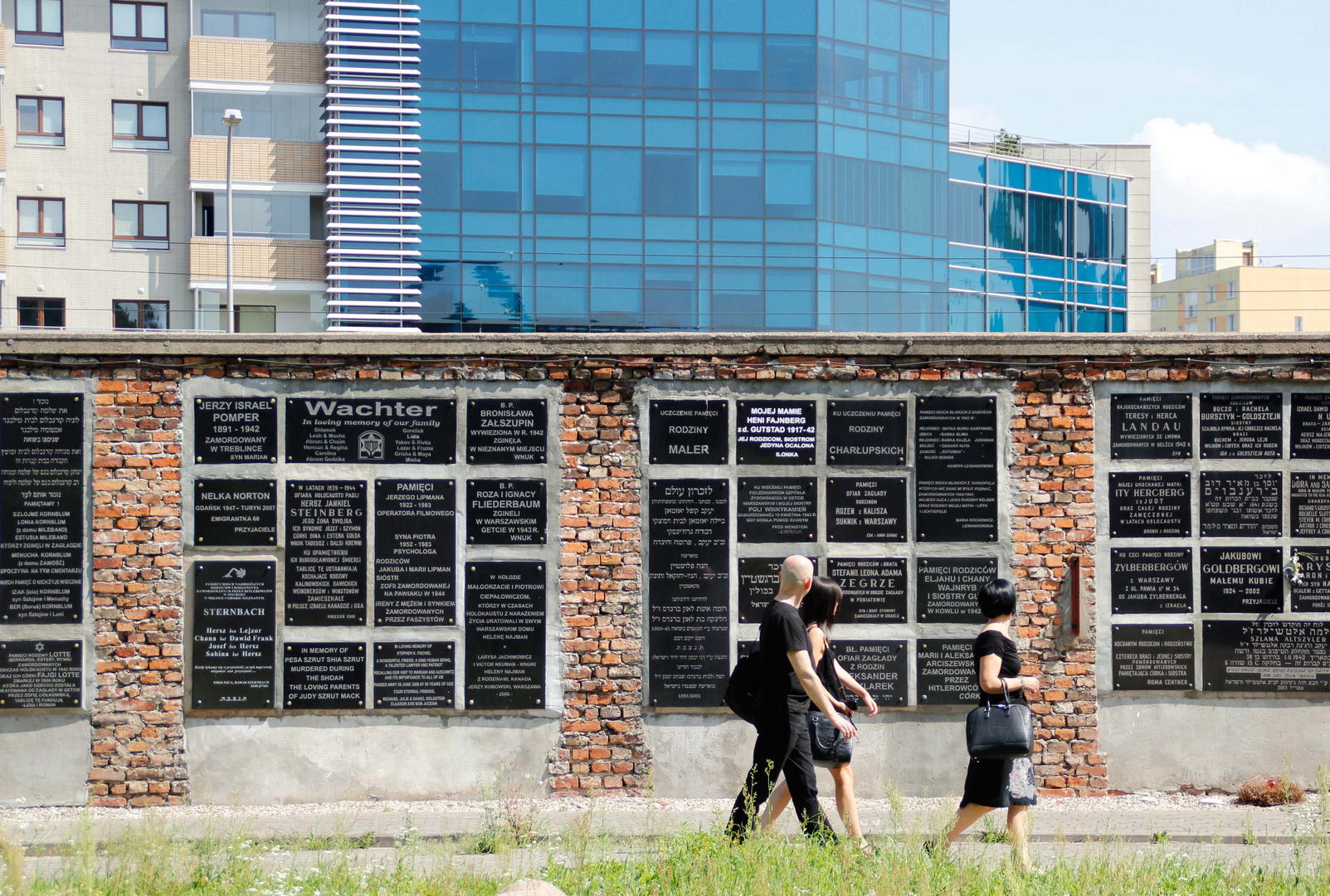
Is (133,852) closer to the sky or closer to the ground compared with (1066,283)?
closer to the ground

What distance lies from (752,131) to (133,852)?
38.0 m

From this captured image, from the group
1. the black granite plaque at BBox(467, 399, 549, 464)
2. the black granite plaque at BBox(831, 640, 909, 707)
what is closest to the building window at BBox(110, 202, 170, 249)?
the black granite plaque at BBox(467, 399, 549, 464)

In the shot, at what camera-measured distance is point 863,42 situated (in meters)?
43.2

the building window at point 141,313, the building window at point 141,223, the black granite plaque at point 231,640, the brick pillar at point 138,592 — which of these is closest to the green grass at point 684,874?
the brick pillar at point 138,592

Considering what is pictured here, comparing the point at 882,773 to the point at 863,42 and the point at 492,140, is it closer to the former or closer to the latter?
the point at 492,140

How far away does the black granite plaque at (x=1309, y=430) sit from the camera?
29.0 ft

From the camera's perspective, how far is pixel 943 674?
875cm

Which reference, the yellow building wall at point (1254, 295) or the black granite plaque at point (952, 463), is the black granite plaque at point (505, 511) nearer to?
the black granite plaque at point (952, 463)

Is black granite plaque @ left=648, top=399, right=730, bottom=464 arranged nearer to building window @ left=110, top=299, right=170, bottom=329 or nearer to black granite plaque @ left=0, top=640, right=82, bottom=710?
black granite plaque @ left=0, top=640, right=82, bottom=710

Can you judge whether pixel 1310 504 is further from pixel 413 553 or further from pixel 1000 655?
pixel 413 553

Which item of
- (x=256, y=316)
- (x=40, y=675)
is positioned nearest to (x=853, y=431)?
(x=40, y=675)

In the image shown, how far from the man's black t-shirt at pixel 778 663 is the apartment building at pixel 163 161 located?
112 feet

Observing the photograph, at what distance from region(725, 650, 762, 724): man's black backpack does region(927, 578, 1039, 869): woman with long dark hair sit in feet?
3.94

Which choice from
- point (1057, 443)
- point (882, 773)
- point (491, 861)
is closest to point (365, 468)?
point (491, 861)
